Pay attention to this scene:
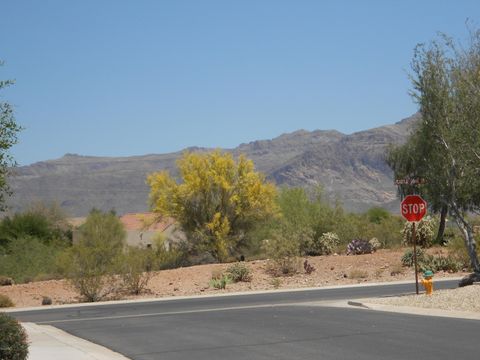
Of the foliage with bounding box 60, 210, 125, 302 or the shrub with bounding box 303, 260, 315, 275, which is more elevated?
the foliage with bounding box 60, 210, 125, 302

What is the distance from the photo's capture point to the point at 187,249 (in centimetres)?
4653

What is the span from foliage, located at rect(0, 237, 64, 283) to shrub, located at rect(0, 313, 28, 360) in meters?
33.4

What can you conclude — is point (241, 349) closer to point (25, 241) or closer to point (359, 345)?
point (359, 345)

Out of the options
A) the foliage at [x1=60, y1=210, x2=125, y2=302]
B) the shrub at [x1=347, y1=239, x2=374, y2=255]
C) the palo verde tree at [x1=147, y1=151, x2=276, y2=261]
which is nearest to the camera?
the foliage at [x1=60, y1=210, x2=125, y2=302]

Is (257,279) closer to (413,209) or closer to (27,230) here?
(413,209)

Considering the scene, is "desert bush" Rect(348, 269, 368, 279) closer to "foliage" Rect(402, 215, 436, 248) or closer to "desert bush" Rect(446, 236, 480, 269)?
"desert bush" Rect(446, 236, 480, 269)

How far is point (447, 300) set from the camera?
21.7 meters

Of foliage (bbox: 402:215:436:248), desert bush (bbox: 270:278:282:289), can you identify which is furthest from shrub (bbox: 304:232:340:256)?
desert bush (bbox: 270:278:282:289)

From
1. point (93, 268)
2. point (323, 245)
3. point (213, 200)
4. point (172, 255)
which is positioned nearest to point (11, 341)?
point (93, 268)

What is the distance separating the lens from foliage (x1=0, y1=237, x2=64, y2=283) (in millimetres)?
46594

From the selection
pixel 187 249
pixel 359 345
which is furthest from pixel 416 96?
pixel 187 249

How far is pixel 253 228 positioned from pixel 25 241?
14302 millimetres

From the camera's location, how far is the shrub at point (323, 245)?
45.2 meters

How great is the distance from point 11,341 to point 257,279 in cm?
2650
